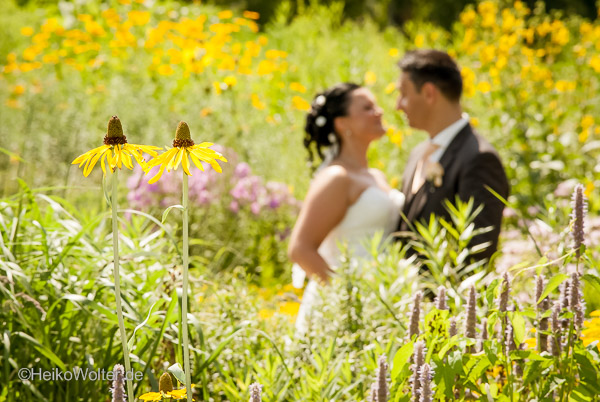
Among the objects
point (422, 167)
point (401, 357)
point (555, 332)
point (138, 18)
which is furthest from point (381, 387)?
point (138, 18)

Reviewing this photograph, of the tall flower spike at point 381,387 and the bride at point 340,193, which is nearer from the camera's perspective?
the tall flower spike at point 381,387

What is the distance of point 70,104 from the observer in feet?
20.9

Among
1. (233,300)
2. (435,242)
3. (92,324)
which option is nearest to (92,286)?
(92,324)

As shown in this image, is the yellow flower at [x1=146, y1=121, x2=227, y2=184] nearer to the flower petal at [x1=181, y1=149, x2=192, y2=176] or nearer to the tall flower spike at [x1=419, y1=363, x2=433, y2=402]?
the flower petal at [x1=181, y1=149, x2=192, y2=176]

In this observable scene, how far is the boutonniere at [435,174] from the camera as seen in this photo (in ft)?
11.6

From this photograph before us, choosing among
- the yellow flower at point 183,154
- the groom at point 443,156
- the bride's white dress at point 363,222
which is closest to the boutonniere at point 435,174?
the groom at point 443,156

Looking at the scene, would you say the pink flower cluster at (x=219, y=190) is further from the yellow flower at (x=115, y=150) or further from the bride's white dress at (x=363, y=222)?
the yellow flower at (x=115, y=150)

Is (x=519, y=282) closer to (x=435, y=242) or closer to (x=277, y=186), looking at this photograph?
(x=435, y=242)

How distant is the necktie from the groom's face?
151 mm

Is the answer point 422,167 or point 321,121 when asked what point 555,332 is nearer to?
point 422,167

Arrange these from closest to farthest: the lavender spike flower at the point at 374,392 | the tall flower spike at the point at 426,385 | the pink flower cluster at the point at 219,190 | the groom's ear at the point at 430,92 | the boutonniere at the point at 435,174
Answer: the tall flower spike at the point at 426,385 < the lavender spike flower at the point at 374,392 < the boutonniere at the point at 435,174 < the groom's ear at the point at 430,92 < the pink flower cluster at the point at 219,190

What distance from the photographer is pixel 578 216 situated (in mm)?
1453

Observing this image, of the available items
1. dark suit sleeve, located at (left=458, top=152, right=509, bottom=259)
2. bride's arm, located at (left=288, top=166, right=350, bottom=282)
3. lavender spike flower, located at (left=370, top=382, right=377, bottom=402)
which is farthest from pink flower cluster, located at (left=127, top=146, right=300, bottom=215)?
lavender spike flower, located at (left=370, top=382, right=377, bottom=402)

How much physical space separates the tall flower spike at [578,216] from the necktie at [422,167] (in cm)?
225
